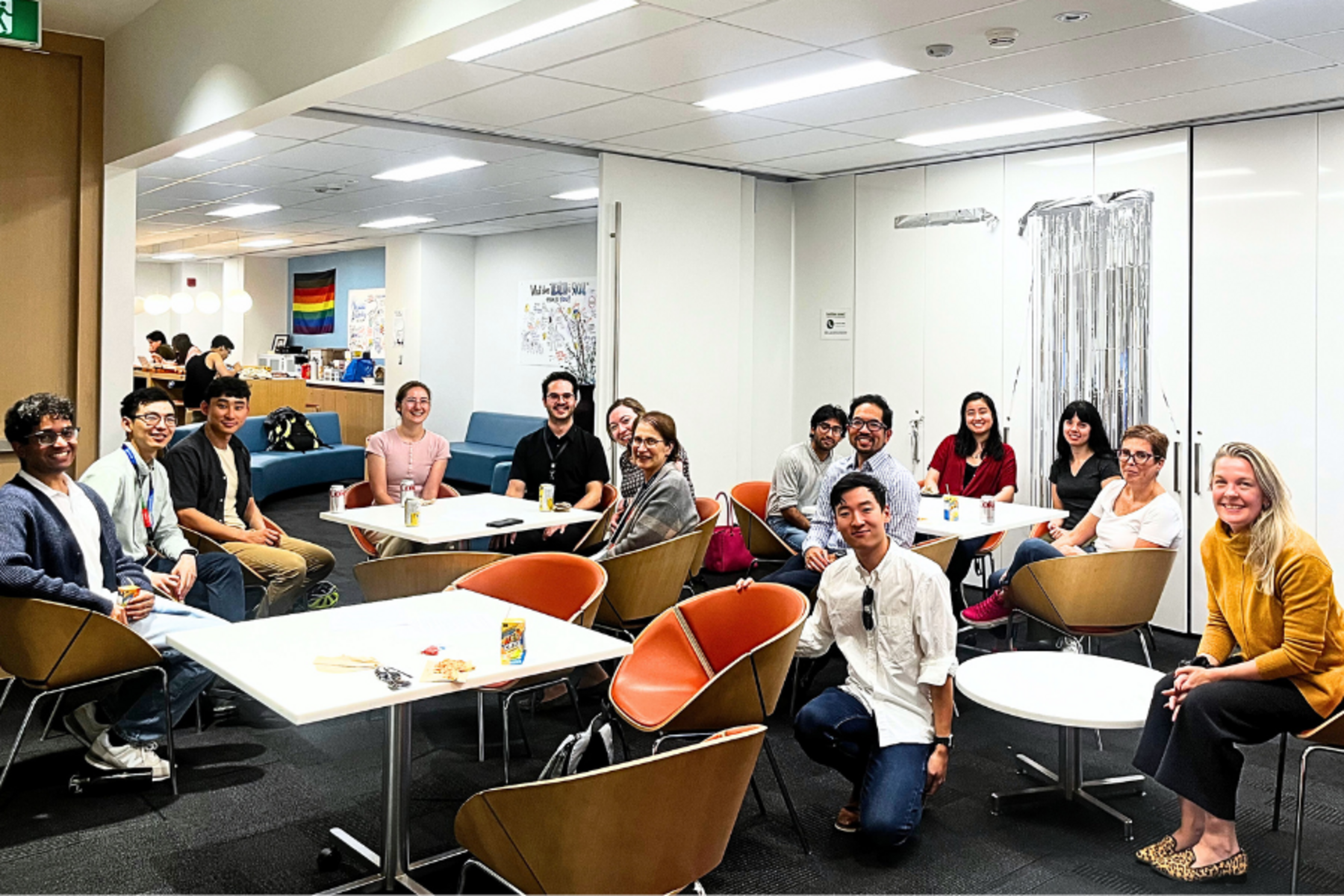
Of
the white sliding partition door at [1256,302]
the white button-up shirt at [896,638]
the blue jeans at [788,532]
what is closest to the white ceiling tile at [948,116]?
the white sliding partition door at [1256,302]

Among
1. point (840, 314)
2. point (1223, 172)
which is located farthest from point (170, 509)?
point (1223, 172)

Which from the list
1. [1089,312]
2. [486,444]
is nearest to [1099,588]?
[1089,312]

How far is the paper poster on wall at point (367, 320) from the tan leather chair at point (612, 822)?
1304 centimetres

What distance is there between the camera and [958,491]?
260 inches

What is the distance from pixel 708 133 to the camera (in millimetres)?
6473

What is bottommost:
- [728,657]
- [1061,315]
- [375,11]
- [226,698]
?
[226,698]

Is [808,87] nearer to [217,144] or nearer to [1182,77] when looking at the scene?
[1182,77]

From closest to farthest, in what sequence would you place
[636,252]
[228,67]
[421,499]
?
[228,67], [421,499], [636,252]

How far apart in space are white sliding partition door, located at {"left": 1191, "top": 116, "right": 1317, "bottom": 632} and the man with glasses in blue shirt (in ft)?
5.85

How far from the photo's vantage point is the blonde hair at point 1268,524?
3246 mm

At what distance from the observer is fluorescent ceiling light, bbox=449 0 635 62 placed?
4059mm

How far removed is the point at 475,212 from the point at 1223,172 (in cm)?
661

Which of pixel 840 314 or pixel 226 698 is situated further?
pixel 840 314

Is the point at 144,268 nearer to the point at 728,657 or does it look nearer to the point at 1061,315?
the point at 1061,315
